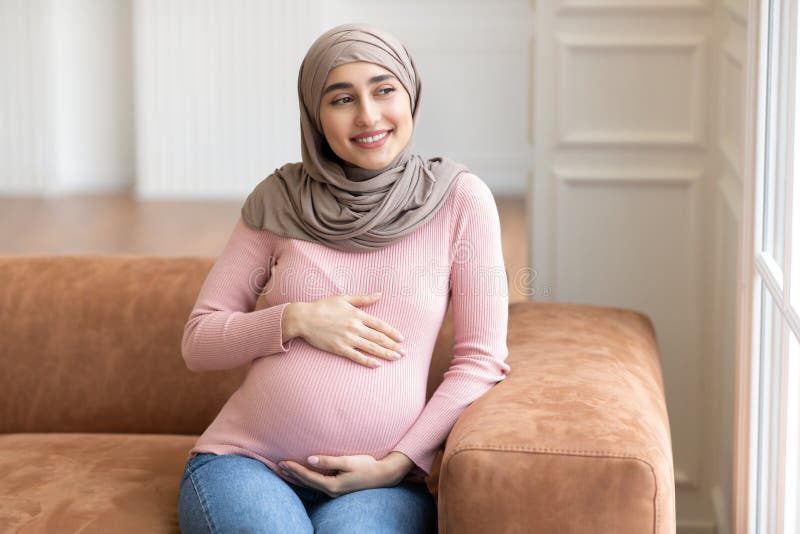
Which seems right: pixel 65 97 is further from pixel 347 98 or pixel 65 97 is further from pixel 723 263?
pixel 347 98

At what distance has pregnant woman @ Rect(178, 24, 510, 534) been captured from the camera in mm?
1777

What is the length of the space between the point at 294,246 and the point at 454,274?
0.89ft

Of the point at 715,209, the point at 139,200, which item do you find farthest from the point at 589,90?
the point at 139,200

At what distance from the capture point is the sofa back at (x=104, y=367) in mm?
2295

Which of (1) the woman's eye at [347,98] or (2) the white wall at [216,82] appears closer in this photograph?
(1) the woman's eye at [347,98]

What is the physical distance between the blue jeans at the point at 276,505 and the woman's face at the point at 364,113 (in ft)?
1.74

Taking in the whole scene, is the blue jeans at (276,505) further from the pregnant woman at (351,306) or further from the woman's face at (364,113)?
the woman's face at (364,113)

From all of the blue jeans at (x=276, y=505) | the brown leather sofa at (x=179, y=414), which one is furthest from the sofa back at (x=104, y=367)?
the blue jeans at (x=276, y=505)

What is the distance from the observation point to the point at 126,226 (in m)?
5.52

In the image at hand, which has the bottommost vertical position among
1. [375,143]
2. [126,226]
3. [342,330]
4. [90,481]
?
[126,226]

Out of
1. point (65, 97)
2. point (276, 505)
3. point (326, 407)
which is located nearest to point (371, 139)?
point (326, 407)

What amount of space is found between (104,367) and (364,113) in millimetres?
849

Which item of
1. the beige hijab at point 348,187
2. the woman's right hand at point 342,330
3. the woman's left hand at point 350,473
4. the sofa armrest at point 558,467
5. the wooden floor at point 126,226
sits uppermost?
the beige hijab at point 348,187

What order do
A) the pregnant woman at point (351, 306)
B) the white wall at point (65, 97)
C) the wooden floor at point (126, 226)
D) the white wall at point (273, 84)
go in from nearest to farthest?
1. the pregnant woman at point (351, 306)
2. the wooden floor at point (126, 226)
3. the white wall at point (273, 84)
4. the white wall at point (65, 97)
